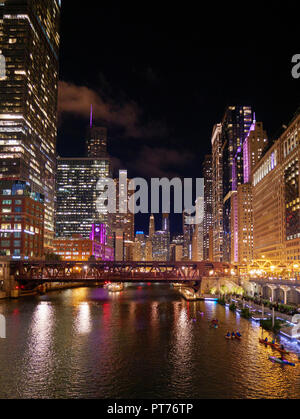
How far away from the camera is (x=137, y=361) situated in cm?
4653

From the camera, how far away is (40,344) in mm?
54812

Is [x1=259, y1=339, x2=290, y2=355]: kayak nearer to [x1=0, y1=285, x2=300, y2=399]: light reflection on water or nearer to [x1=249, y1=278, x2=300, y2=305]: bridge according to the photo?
[x1=0, y1=285, x2=300, y2=399]: light reflection on water

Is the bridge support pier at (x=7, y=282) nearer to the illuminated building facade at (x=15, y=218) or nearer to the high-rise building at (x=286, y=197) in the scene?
the illuminated building facade at (x=15, y=218)

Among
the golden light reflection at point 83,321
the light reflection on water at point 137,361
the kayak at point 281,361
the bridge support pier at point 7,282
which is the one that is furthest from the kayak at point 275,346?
the bridge support pier at point 7,282

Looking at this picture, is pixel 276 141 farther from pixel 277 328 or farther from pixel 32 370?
pixel 32 370

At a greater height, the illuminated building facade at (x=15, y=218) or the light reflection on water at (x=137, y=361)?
the illuminated building facade at (x=15, y=218)

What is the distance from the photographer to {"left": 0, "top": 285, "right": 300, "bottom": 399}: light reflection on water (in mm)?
36247

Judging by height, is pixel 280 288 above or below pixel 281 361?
above

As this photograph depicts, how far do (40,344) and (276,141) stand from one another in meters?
173

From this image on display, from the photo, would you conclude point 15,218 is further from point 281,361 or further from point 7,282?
point 281,361

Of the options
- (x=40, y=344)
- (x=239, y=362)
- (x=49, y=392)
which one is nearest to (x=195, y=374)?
(x=239, y=362)

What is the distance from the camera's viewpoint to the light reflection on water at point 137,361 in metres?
36.2

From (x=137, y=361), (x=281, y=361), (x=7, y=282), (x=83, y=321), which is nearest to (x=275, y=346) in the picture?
(x=281, y=361)

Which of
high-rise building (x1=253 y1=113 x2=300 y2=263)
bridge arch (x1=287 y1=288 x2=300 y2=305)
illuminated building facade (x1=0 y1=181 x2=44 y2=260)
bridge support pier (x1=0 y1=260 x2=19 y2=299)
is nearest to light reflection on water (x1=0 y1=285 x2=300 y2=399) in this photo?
bridge arch (x1=287 y1=288 x2=300 y2=305)
